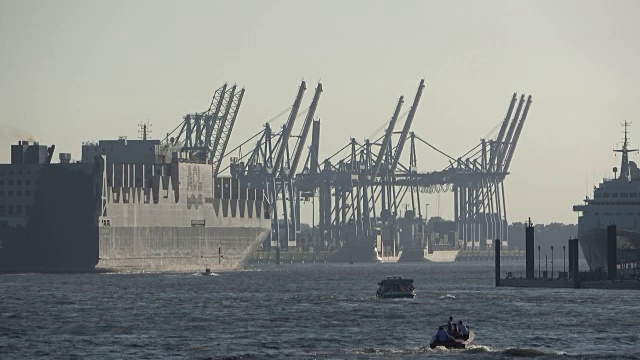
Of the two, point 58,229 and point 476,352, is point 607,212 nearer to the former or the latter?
point 58,229

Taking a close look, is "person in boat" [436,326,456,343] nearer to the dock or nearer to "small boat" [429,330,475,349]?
"small boat" [429,330,475,349]

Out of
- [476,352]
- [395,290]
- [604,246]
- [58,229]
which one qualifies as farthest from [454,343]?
[58,229]

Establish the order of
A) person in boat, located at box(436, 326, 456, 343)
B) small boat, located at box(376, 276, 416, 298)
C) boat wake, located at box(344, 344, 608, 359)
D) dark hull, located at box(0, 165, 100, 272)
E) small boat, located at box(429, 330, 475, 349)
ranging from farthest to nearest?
dark hull, located at box(0, 165, 100, 272) < small boat, located at box(376, 276, 416, 298) < small boat, located at box(429, 330, 475, 349) < person in boat, located at box(436, 326, 456, 343) < boat wake, located at box(344, 344, 608, 359)

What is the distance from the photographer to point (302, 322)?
10412 centimetres

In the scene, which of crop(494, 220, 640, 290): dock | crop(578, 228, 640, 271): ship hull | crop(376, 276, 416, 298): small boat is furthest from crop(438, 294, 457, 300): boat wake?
crop(578, 228, 640, 271): ship hull

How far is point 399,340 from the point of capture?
296 ft

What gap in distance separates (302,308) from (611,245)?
1115 inches

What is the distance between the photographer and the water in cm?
8425

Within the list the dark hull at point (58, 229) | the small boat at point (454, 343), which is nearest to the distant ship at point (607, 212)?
the dark hull at point (58, 229)

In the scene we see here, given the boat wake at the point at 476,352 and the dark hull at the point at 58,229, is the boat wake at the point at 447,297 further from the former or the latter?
the dark hull at the point at 58,229

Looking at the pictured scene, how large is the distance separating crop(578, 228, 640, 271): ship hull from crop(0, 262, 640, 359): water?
1279 cm

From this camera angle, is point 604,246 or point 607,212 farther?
point 607,212

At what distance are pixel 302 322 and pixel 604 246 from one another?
221ft

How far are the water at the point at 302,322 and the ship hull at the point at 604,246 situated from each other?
42.0 ft
